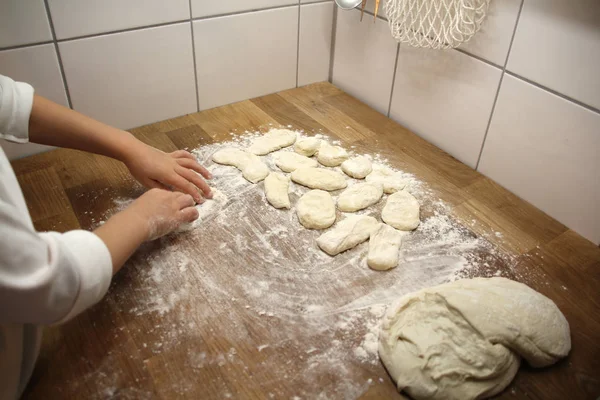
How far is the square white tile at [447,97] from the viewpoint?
95cm

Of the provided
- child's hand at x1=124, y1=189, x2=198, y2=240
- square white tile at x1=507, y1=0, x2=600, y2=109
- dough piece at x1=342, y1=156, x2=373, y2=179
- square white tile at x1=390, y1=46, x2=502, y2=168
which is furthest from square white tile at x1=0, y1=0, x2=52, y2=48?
square white tile at x1=507, y1=0, x2=600, y2=109

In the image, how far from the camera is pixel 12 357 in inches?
21.9

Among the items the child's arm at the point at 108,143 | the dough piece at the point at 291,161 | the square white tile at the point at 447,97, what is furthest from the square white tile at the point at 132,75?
the square white tile at the point at 447,97

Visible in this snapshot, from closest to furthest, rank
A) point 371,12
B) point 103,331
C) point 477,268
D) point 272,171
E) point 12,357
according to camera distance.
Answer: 1. point 12,357
2. point 103,331
3. point 477,268
4. point 272,171
5. point 371,12

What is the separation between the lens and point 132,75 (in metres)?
1.04

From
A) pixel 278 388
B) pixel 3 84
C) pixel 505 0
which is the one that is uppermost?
pixel 505 0

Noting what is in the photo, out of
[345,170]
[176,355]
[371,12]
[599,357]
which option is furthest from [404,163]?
[176,355]

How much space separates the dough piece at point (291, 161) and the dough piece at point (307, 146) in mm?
17

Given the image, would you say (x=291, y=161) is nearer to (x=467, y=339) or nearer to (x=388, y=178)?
(x=388, y=178)

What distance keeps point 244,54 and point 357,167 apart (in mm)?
450

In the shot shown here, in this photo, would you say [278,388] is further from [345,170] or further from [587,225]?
[587,225]

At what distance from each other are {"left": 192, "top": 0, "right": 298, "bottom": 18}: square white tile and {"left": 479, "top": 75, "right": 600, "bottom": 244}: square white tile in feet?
1.96

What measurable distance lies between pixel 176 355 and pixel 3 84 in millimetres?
509

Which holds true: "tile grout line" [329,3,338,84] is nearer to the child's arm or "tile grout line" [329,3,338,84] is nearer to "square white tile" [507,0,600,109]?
"square white tile" [507,0,600,109]
